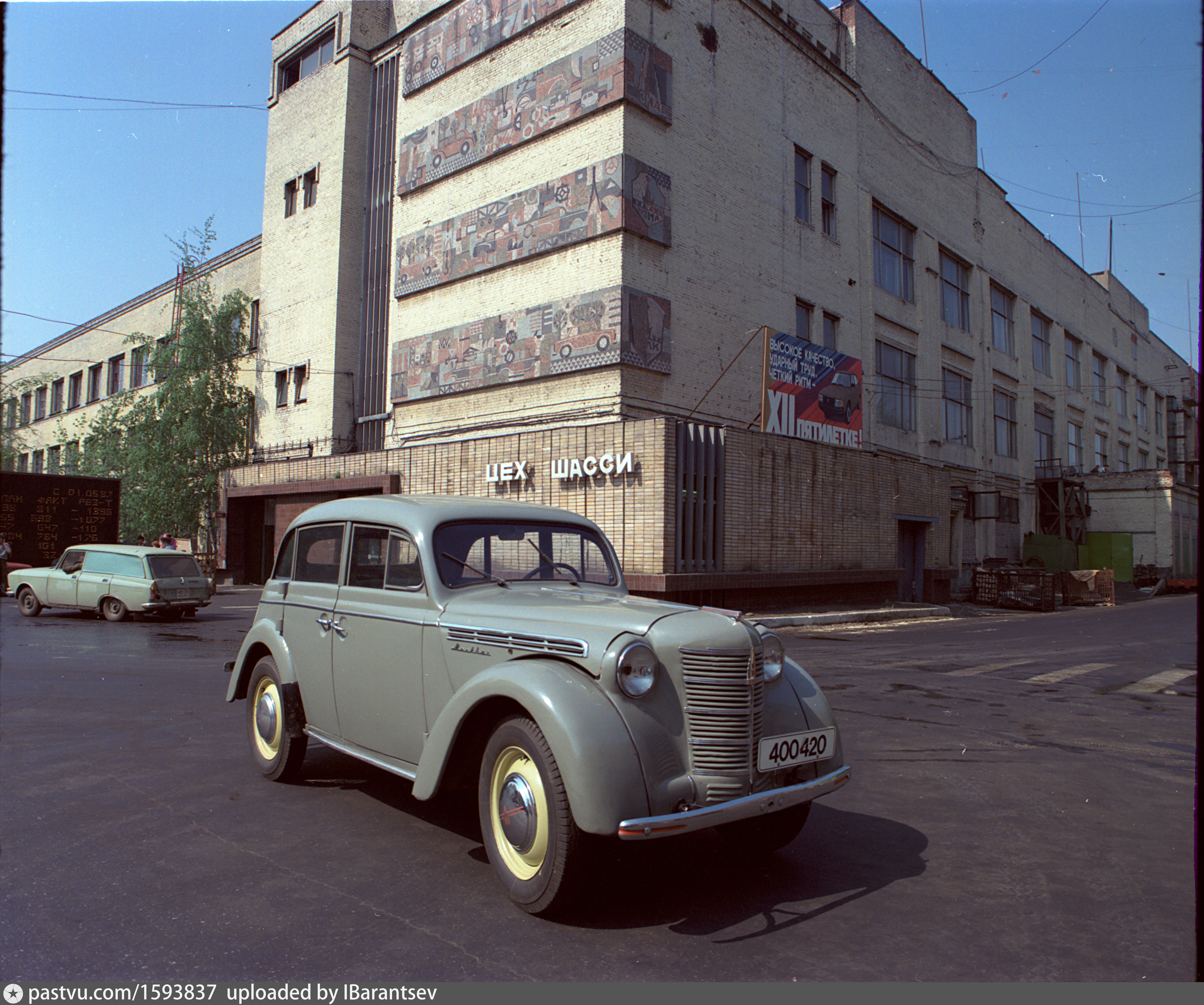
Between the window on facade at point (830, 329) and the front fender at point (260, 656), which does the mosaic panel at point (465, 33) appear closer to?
the window on facade at point (830, 329)

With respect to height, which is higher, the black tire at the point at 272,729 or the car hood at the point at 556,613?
the car hood at the point at 556,613

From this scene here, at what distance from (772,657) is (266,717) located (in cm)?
348

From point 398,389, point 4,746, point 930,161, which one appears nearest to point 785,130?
point 930,161

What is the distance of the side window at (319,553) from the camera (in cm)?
510

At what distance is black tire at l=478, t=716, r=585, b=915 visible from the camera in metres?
3.24

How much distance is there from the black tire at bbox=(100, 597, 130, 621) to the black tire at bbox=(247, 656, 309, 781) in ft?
40.9

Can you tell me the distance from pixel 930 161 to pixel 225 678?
31.7 metres

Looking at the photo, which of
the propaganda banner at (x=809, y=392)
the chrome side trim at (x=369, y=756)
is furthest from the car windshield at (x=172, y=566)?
the propaganda banner at (x=809, y=392)

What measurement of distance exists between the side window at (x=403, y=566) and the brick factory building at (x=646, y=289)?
1223 cm

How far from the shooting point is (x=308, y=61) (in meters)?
31.0

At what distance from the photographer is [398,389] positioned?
82.8 ft

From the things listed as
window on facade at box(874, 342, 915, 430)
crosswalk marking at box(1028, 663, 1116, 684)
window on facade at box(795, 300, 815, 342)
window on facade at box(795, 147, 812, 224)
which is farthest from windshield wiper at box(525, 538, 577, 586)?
window on facade at box(874, 342, 915, 430)

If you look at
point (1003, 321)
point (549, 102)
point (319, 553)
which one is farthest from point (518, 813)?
point (1003, 321)

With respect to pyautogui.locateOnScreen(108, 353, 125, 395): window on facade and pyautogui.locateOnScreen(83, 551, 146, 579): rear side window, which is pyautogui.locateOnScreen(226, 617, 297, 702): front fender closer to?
pyautogui.locateOnScreen(83, 551, 146, 579): rear side window
